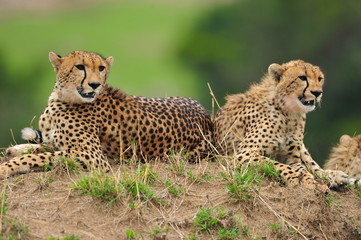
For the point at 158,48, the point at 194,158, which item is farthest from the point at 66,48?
the point at 194,158

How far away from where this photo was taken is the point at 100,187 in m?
5.29

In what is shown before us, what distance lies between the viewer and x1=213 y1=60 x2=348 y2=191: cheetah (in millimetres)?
6348

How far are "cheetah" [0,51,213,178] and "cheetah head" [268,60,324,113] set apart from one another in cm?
72

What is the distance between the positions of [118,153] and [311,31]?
2436 centimetres

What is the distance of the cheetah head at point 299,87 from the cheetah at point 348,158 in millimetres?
688

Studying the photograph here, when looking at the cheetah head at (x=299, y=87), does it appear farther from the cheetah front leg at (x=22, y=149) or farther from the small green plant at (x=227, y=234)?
the cheetah front leg at (x=22, y=149)

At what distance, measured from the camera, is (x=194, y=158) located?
6555 mm

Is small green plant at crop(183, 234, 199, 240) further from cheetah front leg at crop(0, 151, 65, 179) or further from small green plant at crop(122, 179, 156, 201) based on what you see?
cheetah front leg at crop(0, 151, 65, 179)

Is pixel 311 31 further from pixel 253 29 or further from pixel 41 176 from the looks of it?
pixel 41 176

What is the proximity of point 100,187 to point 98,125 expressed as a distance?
1000mm

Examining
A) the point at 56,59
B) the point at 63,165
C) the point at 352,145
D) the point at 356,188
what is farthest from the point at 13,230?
the point at 352,145

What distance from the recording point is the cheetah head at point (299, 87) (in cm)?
639

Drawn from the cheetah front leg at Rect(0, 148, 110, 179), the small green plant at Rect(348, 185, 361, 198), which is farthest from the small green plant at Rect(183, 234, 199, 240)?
the small green plant at Rect(348, 185, 361, 198)

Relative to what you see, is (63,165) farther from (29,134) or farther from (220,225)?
(220,225)
